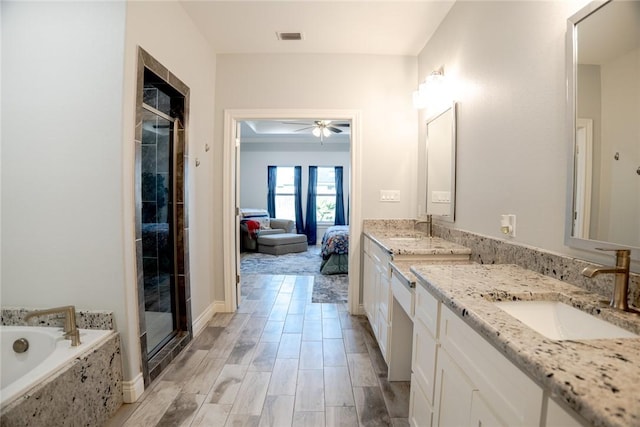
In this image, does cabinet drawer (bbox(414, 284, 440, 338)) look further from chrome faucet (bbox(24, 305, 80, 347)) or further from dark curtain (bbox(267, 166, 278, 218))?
dark curtain (bbox(267, 166, 278, 218))

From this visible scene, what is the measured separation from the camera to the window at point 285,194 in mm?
7355

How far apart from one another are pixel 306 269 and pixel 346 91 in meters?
2.88

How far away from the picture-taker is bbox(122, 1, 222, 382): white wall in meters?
1.58

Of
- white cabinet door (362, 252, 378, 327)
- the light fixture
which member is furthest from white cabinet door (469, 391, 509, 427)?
the light fixture

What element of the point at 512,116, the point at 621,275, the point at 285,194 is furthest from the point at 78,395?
the point at 285,194

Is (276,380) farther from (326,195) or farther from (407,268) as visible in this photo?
(326,195)

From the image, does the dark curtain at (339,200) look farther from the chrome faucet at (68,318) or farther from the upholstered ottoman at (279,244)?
the chrome faucet at (68,318)

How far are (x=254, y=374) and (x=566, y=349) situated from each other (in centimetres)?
178

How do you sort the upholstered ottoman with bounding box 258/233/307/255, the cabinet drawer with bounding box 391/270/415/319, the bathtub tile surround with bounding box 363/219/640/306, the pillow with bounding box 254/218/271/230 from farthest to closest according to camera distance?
the pillow with bounding box 254/218/271/230 → the upholstered ottoman with bounding box 258/233/307/255 → the cabinet drawer with bounding box 391/270/415/319 → the bathtub tile surround with bounding box 363/219/640/306

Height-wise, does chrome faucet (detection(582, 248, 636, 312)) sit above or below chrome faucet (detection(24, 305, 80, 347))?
above

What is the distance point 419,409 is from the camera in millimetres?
1304

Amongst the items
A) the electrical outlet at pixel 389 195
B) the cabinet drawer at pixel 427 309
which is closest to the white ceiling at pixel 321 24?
the electrical outlet at pixel 389 195

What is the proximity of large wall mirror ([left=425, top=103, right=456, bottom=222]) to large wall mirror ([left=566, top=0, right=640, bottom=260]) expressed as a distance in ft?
3.29

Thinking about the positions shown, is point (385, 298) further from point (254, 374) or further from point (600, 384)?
point (600, 384)
